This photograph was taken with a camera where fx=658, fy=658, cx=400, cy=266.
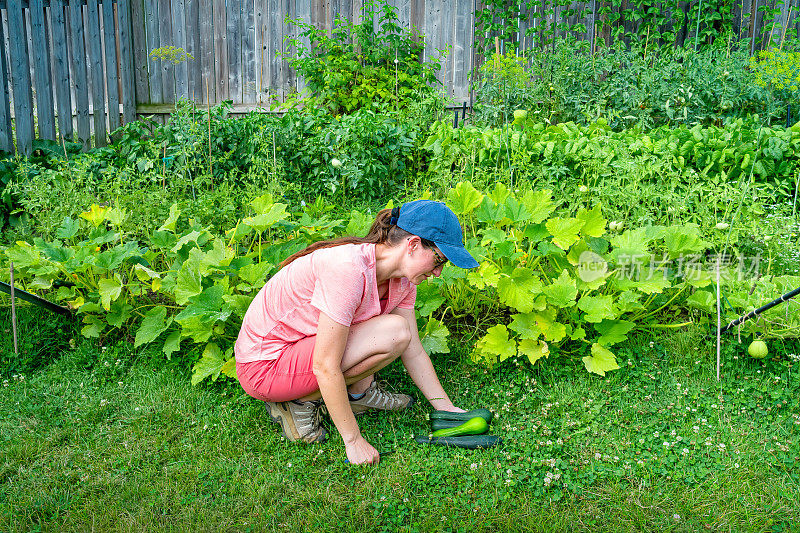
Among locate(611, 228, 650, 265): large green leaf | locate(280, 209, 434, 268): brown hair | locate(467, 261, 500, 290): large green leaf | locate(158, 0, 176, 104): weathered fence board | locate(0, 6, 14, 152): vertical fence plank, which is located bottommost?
locate(467, 261, 500, 290): large green leaf

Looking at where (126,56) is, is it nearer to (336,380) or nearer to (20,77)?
(20,77)

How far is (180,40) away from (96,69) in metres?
1.07

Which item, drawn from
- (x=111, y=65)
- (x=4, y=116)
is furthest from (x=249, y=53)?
(x=4, y=116)

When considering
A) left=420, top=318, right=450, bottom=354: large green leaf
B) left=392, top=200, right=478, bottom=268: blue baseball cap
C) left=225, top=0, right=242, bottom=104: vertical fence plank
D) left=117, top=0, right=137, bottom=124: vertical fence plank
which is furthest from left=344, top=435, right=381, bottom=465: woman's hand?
left=225, top=0, right=242, bottom=104: vertical fence plank

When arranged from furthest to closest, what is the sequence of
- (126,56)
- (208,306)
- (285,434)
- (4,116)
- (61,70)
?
(126,56)
(61,70)
(4,116)
(208,306)
(285,434)

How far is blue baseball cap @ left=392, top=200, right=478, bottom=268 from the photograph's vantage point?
2.27 meters

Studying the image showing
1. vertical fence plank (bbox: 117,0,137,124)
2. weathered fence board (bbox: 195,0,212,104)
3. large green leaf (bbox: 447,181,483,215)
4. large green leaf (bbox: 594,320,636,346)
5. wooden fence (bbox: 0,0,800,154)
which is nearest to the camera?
large green leaf (bbox: 594,320,636,346)

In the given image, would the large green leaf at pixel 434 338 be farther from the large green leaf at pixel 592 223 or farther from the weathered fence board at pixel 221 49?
the weathered fence board at pixel 221 49

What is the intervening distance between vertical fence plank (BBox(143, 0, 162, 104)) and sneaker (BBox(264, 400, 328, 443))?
477 cm

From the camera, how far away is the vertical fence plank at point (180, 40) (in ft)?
21.1

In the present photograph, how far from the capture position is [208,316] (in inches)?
115

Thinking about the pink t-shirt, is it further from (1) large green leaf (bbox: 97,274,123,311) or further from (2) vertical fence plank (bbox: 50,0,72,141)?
(2) vertical fence plank (bbox: 50,0,72,141)

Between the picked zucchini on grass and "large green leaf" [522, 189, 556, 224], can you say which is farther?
"large green leaf" [522, 189, 556, 224]

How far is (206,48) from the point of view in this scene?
257 inches
